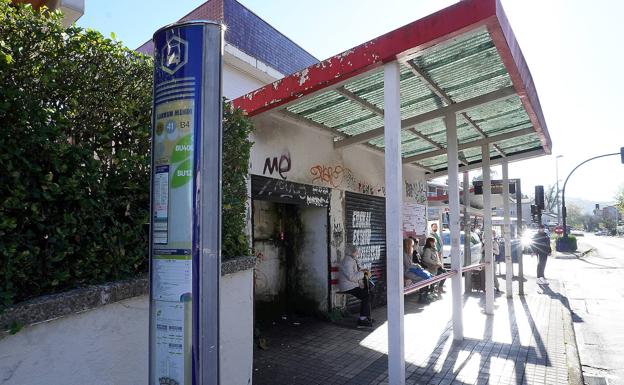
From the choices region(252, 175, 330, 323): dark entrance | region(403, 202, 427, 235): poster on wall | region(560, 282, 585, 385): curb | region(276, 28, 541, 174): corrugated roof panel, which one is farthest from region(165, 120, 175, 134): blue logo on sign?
region(403, 202, 427, 235): poster on wall

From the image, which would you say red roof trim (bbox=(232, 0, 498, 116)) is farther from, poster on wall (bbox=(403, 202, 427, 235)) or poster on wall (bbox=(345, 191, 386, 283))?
poster on wall (bbox=(403, 202, 427, 235))

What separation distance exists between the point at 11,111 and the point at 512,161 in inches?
352

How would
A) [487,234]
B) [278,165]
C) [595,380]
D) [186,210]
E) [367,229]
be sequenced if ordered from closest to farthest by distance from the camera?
1. [186,210]
2. [595,380]
3. [278,165]
4. [487,234]
5. [367,229]

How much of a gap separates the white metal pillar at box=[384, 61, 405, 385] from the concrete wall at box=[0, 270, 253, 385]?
224 cm

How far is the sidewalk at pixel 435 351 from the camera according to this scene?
4.70 metres

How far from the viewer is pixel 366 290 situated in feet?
22.4

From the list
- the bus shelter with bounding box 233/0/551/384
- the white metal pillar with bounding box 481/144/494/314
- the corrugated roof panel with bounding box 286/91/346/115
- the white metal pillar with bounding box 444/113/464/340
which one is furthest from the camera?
the white metal pillar with bounding box 481/144/494/314

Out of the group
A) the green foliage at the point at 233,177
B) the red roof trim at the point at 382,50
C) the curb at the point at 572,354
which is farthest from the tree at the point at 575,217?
the green foliage at the point at 233,177

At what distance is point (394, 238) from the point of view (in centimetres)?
404

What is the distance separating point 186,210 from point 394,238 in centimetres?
258

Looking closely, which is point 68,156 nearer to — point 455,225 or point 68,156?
point 68,156

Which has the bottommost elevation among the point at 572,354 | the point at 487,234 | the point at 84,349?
the point at 572,354

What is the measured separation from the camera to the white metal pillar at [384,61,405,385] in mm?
4016

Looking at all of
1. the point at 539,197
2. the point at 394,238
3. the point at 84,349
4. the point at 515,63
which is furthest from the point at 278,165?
the point at 539,197
